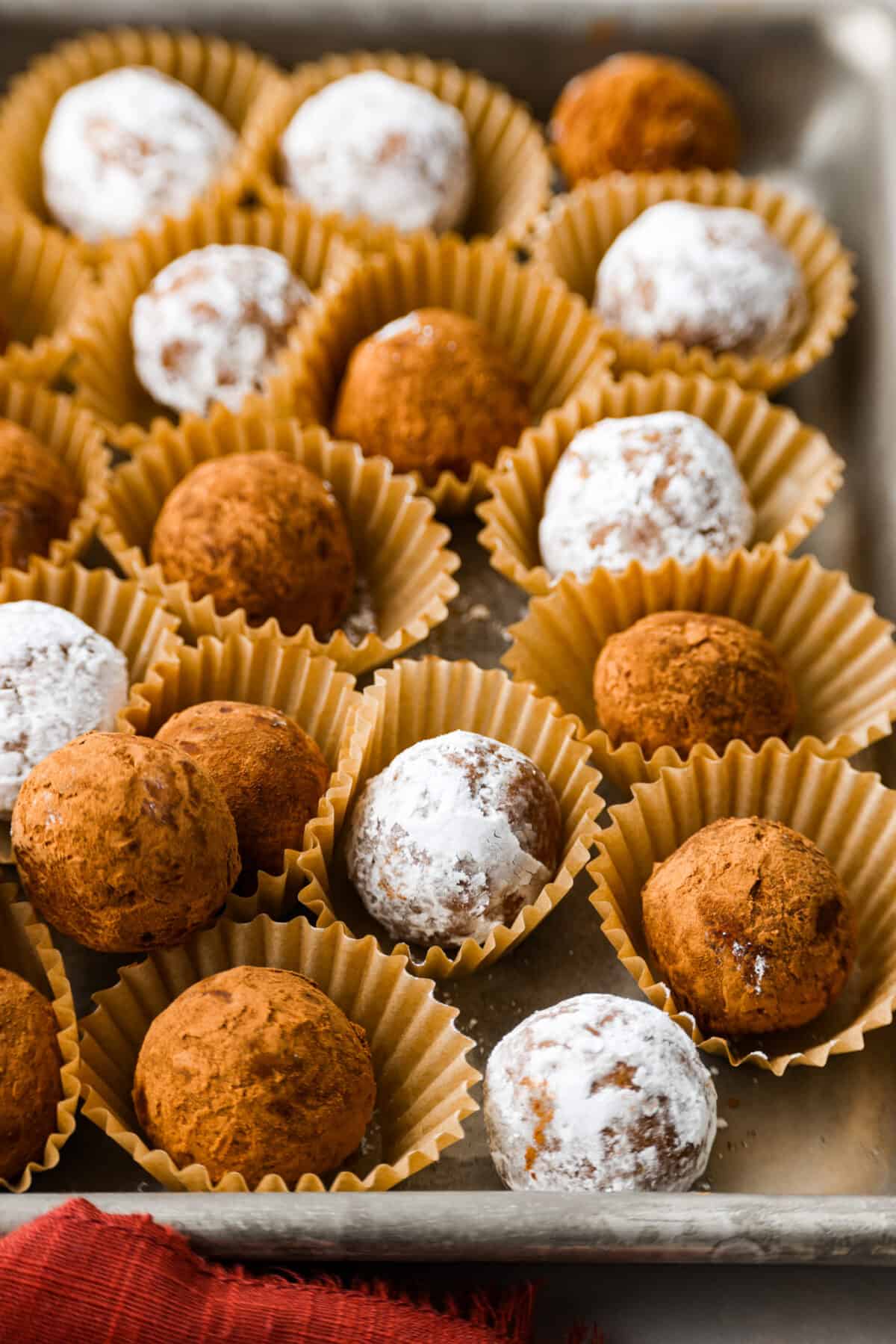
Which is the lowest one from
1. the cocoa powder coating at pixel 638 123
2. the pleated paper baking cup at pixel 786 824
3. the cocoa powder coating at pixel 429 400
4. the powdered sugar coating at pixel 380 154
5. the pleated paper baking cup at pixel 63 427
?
the pleated paper baking cup at pixel 63 427

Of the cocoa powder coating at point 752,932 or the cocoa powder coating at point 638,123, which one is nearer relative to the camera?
the cocoa powder coating at point 752,932

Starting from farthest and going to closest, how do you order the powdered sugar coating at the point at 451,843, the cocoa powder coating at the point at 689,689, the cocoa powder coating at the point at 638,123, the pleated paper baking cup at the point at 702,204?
the cocoa powder coating at the point at 638,123 → the pleated paper baking cup at the point at 702,204 → the cocoa powder coating at the point at 689,689 → the powdered sugar coating at the point at 451,843

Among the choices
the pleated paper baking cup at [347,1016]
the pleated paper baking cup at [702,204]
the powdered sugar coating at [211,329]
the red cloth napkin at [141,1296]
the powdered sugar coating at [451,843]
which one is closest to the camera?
the red cloth napkin at [141,1296]

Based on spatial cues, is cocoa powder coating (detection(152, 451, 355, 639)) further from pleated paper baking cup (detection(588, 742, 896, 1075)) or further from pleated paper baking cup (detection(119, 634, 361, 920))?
pleated paper baking cup (detection(588, 742, 896, 1075))

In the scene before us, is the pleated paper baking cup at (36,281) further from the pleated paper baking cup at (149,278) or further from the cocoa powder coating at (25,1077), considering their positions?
the cocoa powder coating at (25,1077)

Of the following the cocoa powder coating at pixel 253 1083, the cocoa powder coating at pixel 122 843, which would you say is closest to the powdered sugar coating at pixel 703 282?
the cocoa powder coating at pixel 122 843

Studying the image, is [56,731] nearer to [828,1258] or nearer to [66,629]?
[66,629]
